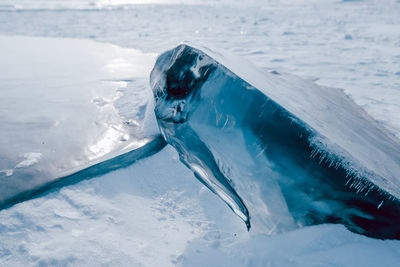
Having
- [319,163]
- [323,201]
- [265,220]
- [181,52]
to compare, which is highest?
[181,52]

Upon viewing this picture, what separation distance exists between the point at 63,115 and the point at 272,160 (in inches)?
80.7

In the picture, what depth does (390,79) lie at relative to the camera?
390cm

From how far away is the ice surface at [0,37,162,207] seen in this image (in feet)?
5.71

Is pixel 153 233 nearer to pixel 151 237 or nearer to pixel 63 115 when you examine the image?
pixel 151 237

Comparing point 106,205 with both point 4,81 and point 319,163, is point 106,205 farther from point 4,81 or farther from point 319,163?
point 4,81

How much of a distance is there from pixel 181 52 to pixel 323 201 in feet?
3.60

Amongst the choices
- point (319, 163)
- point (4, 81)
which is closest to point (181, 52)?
point (319, 163)

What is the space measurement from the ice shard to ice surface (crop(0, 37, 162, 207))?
0.75 metres

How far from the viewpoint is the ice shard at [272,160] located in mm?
1166

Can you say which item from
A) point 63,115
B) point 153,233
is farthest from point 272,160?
point 63,115

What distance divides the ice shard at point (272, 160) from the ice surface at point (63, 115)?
2.47ft

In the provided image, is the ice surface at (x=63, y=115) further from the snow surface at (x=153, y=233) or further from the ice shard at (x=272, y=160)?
the ice shard at (x=272, y=160)

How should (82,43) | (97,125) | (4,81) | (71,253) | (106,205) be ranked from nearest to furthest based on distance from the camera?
1. (71,253)
2. (106,205)
3. (97,125)
4. (4,81)
5. (82,43)

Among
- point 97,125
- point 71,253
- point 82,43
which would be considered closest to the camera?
point 71,253
